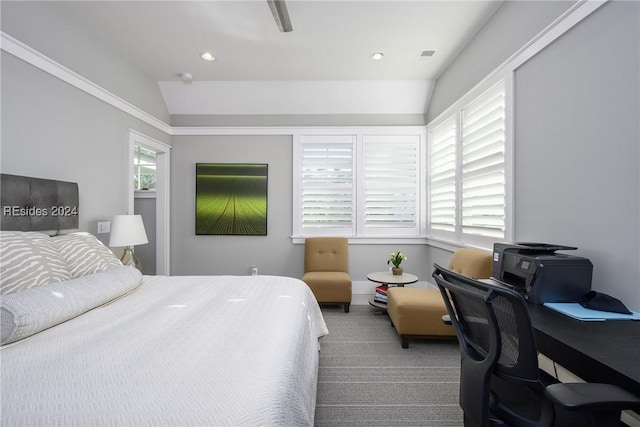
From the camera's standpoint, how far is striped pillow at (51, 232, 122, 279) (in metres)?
1.78

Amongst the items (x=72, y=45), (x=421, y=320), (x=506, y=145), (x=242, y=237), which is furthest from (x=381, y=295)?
(x=72, y=45)

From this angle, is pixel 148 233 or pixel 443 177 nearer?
pixel 443 177

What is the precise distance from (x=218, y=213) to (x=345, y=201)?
1978 mm

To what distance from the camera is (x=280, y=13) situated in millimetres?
2178

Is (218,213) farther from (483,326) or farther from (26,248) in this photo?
(483,326)

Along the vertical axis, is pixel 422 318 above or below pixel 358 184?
below

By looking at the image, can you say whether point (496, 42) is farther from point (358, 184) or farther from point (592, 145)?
point (358, 184)

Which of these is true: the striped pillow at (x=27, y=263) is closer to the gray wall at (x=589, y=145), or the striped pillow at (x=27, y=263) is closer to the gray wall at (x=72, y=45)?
the gray wall at (x=72, y=45)

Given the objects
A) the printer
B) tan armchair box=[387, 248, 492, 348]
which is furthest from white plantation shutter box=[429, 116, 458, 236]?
the printer

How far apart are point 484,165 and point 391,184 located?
5.15 feet

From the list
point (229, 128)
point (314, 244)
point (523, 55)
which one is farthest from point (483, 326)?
point (229, 128)

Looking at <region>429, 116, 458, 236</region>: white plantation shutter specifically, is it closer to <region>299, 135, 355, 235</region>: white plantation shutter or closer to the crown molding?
<region>299, 135, 355, 235</region>: white plantation shutter

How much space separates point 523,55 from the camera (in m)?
2.14

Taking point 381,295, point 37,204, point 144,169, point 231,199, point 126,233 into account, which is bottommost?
point 381,295
